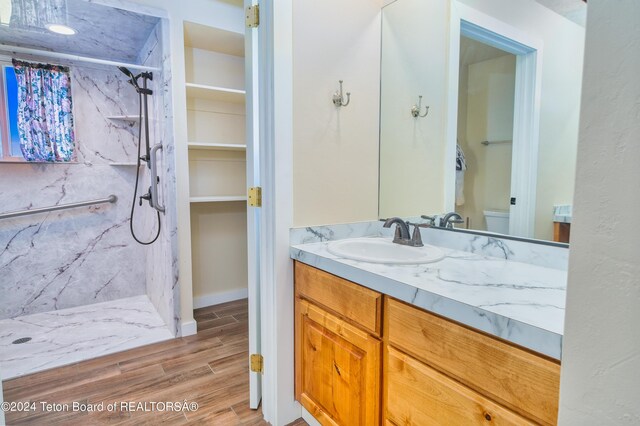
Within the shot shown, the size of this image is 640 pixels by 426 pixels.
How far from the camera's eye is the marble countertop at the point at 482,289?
78 centimetres

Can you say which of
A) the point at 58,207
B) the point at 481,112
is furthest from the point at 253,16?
the point at 58,207

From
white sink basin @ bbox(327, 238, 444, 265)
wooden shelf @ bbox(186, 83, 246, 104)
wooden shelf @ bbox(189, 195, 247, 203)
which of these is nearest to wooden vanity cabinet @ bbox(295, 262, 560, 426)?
white sink basin @ bbox(327, 238, 444, 265)

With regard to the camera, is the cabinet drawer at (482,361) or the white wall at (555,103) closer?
the cabinet drawer at (482,361)

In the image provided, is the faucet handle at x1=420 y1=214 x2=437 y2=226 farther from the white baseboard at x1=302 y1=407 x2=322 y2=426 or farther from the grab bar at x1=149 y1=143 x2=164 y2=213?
the grab bar at x1=149 y1=143 x2=164 y2=213

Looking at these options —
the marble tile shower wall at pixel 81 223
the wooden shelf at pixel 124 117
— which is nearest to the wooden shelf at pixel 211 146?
the wooden shelf at pixel 124 117

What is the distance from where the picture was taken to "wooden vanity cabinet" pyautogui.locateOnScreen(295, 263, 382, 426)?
122 centimetres

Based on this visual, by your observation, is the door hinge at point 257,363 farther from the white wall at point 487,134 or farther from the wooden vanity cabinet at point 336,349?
the white wall at point 487,134

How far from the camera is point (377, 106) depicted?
1.88 m

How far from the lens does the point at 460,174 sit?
1.62 m

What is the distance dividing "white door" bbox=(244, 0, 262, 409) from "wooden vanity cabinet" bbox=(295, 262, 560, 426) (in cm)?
24

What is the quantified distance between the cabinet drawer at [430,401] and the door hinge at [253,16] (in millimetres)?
1504

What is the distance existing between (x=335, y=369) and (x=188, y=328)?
5.52 ft

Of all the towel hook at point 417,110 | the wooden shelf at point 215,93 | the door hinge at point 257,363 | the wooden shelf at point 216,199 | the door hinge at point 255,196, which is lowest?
the door hinge at point 257,363

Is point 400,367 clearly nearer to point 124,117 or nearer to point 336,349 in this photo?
point 336,349
